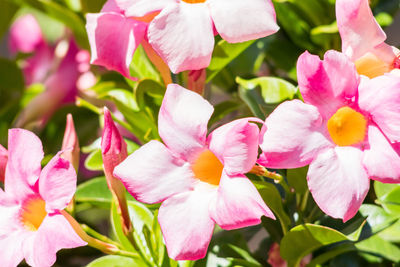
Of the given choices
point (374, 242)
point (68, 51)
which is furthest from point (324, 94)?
point (68, 51)

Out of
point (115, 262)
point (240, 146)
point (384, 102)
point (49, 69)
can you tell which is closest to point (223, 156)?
point (240, 146)

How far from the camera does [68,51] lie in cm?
101

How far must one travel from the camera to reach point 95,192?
2.18ft

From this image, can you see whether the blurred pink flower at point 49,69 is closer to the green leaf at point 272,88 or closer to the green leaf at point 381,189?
the green leaf at point 272,88

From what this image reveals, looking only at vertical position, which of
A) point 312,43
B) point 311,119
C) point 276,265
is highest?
point 311,119

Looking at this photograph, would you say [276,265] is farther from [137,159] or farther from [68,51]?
[68,51]

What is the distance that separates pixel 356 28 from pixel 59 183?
0.89ft

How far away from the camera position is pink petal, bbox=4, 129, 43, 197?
1.49 ft

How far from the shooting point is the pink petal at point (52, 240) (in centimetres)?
41

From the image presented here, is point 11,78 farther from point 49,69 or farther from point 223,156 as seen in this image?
→ point 223,156

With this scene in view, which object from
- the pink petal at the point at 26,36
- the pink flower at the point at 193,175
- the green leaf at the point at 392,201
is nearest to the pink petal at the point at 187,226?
the pink flower at the point at 193,175

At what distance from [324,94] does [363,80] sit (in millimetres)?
39

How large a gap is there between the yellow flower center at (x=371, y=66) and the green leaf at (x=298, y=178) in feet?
0.34

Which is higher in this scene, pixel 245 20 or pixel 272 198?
pixel 245 20
